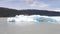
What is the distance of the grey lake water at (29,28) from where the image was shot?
2.96ft

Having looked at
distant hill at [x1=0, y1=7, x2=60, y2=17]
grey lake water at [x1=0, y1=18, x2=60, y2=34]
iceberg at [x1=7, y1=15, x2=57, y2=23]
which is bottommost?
grey lake water at [x1=0, y1=18, x2=60, y2=34]

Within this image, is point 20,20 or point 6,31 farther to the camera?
point 20,20

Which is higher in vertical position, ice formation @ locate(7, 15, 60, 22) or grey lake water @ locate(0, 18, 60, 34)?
ice formation @ locate(7, 15, 60, 22)

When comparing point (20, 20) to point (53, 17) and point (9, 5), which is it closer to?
point (9, 5)

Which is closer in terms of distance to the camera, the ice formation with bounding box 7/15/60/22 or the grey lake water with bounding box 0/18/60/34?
the grey lake water with bounding box 0/18/60/34

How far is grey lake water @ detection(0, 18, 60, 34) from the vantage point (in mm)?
903

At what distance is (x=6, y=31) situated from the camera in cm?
90

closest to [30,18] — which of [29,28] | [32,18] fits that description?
[32,18]

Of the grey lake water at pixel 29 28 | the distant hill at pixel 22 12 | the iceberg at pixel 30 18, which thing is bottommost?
the grey lake water at pixel 29 28

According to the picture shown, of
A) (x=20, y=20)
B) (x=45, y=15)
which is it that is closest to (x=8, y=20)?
(x=20, y=20)

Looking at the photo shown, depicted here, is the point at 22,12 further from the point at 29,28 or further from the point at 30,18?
the point at 29,28

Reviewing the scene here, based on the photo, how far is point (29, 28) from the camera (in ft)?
3.06

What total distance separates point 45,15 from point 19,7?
0.28m

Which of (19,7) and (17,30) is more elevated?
(19,7)
